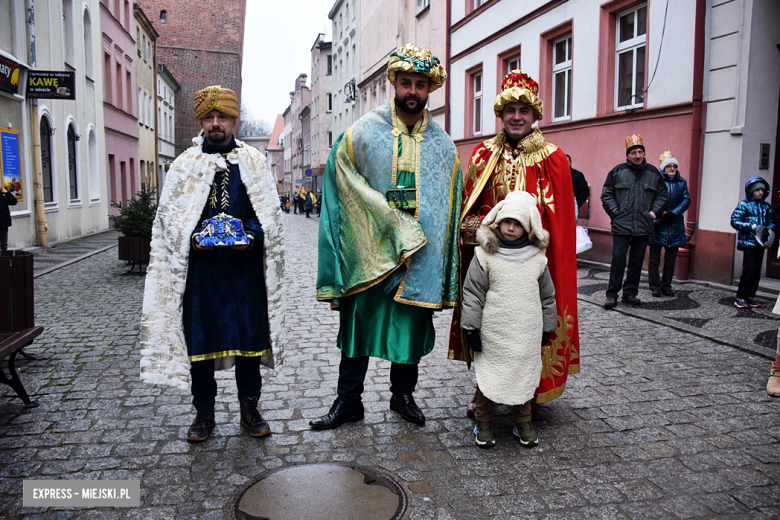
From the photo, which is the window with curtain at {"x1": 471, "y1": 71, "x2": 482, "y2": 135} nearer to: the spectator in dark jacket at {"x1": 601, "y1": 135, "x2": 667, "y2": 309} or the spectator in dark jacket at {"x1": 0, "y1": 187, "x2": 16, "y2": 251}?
the spectator in dark jacket at {"x1": 601, "y1": 135, "x2": 667, "y2": 309}

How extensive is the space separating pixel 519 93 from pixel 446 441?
197cm

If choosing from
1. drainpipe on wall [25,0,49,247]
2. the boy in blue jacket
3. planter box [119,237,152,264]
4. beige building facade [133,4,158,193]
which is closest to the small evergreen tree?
planter box [119,237,152,264]

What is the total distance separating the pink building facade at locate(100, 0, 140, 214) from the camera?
23.2 metres

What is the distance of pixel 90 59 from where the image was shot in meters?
20.0

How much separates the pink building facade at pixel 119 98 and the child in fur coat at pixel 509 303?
72.1ft

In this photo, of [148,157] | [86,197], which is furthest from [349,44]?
[86,197]

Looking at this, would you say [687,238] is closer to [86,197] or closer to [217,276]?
[217,276]

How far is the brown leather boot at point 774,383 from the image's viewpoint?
4.15m

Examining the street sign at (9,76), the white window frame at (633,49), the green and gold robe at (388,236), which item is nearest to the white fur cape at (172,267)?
the green and gold robe at (388,236)

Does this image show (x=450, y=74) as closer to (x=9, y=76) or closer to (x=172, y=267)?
(x=9, y=76)

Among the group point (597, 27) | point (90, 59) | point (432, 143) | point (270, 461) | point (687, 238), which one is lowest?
point (270, 461)

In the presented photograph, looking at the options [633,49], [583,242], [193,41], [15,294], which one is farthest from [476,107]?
[193,41]

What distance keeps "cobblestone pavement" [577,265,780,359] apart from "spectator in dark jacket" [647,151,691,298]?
297 mm

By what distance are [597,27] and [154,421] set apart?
33.7 ft
